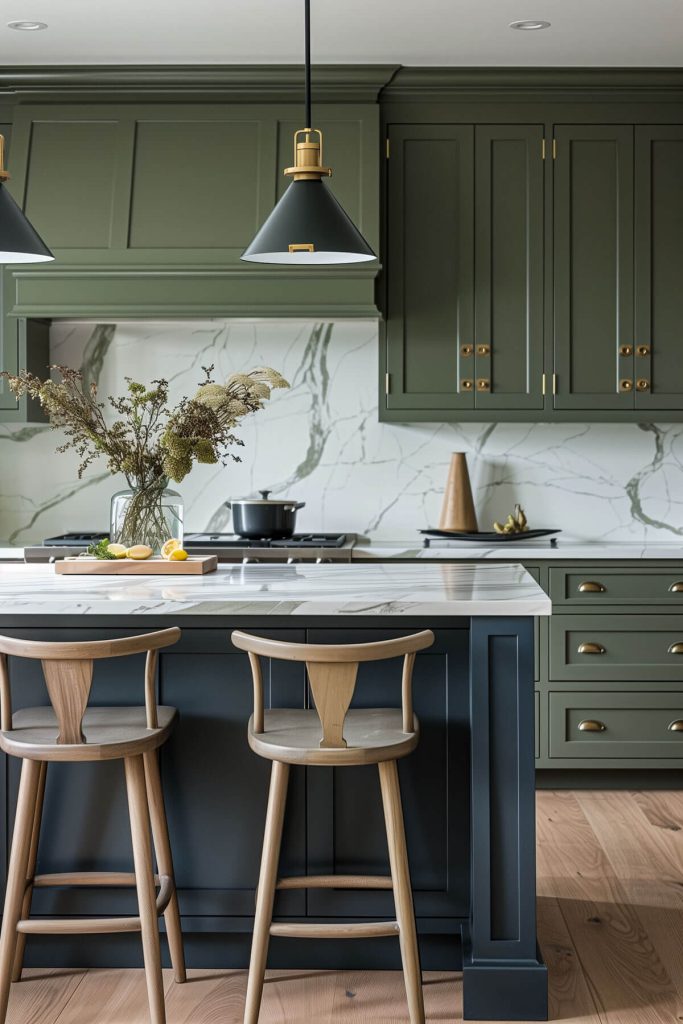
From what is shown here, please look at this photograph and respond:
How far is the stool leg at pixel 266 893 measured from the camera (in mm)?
2326

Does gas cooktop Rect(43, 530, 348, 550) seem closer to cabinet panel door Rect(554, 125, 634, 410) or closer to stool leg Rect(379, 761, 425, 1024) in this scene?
cabinet panel door Rect(554, 125, 634, 410)

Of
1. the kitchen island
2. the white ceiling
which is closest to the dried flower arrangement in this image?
the kitchen island

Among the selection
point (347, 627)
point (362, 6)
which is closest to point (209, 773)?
point (347, 627)

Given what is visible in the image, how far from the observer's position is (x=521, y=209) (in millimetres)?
4441

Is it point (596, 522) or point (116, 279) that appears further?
point (596, 522)

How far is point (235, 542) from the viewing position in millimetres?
4191

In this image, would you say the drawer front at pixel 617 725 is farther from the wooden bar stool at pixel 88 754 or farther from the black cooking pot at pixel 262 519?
the wooden bar stool at pixel 88 754

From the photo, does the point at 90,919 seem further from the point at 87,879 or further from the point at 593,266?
the point at 593,266

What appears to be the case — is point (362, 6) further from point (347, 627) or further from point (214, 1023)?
point (214, 1023)

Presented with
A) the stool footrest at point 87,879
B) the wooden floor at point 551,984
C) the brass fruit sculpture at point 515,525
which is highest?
the brass fruit sculpture at point 515,525

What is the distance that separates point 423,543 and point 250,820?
197 centimetres

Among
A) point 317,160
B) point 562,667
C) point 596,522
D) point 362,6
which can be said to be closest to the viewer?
point 317,160

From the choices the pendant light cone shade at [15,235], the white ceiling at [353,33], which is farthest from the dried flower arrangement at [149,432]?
the white ceiling at [353,33]

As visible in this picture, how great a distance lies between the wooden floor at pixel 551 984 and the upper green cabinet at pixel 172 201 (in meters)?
2.28
